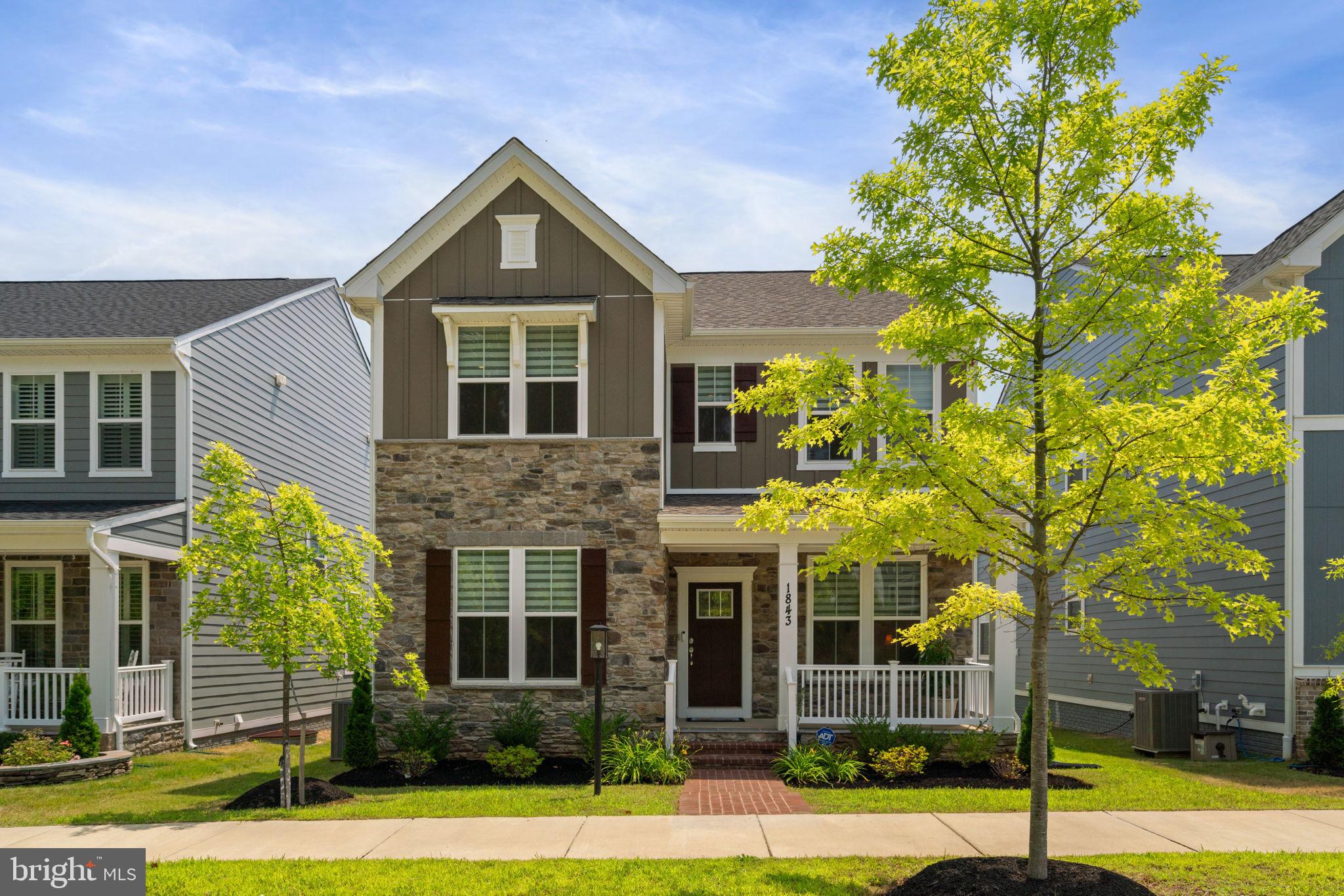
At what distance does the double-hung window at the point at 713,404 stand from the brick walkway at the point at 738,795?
4850mm

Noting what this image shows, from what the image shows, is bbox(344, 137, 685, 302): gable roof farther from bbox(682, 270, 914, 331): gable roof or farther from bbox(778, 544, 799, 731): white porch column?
bbox(778, 544, 799, 731): white porch column

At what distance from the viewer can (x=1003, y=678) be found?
1392 centimetres

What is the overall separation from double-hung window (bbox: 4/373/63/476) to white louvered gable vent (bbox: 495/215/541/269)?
746 centimetres

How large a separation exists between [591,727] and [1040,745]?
685 centimetres

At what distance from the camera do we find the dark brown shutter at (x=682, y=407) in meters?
15.8

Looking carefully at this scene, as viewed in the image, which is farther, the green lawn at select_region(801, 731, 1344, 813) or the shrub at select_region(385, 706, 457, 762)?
the shrub at select_region(385, 706, 457, 762)

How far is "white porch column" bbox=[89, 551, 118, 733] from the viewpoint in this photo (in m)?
14.5

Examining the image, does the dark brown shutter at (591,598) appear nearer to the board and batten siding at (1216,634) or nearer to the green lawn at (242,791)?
the green lawn at (242,791)

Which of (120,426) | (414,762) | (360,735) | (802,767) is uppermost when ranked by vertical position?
(120,426)

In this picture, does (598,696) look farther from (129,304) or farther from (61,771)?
(129,304)

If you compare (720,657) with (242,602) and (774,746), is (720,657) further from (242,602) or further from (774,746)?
(242,602)

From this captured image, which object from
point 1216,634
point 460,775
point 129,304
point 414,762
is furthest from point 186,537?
point 1216,634

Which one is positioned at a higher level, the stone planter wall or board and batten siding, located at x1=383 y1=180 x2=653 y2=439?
board and batten siding, located at x1=383 y1=180 x2=653 y2=439

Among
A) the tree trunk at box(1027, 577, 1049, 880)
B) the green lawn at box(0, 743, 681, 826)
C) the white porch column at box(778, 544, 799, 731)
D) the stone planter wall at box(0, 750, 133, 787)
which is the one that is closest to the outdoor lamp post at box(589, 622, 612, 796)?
the green lawn at box(0, 743, 681, 826)
